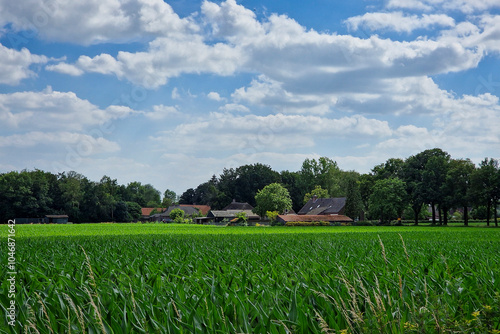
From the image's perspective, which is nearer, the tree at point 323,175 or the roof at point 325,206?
the roof at point 325,206

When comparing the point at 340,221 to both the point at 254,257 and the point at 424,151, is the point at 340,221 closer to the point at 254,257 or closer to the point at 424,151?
the point at 424,151

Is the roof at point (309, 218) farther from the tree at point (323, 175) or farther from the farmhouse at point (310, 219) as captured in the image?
the tree at point (323, 175)

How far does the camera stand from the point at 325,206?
382 feet

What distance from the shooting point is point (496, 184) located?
71125mm

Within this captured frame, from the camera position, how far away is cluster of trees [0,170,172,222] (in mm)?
108375

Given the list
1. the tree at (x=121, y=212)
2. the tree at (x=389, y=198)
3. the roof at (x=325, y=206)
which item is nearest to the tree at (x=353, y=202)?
the roof at (x=325, y=206)

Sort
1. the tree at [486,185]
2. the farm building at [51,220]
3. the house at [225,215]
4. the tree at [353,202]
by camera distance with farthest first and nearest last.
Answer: the house at [225,215], the farm building at [51,220], the tree at [353,202], the tree at [486,185]

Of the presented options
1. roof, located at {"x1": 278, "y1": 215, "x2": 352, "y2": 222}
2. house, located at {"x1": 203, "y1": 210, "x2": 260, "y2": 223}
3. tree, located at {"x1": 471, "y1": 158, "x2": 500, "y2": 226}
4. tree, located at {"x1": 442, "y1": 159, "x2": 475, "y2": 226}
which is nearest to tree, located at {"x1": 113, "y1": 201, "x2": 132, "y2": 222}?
house, located at {"x1": 203, "y1": 210, "x2": 260, "y2": 223}

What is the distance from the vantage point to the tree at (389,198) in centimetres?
8522

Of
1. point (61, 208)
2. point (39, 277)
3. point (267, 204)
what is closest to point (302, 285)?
point (39, 277)

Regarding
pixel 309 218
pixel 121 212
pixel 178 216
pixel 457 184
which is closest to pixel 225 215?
pixel 178 216

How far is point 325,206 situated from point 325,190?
49.5 feet

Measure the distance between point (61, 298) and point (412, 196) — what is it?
86.1 metres

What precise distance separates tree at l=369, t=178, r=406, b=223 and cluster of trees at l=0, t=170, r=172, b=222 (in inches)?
2780
